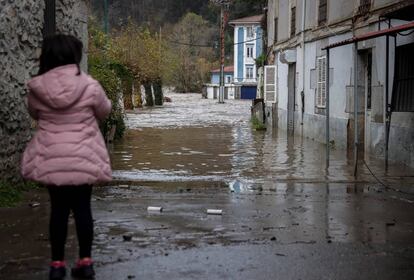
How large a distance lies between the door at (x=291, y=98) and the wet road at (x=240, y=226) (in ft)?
32.7

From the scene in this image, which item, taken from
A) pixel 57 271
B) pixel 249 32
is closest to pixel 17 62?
pixel 57 271

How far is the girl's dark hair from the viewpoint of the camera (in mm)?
4496

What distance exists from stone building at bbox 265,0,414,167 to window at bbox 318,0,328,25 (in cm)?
3

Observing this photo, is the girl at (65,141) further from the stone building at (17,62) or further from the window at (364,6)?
the window at (364,6)

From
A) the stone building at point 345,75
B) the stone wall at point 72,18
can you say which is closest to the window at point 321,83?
the stone building at point 345,75

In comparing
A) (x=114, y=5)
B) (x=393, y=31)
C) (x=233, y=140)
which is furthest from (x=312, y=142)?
(x=114, y=5)

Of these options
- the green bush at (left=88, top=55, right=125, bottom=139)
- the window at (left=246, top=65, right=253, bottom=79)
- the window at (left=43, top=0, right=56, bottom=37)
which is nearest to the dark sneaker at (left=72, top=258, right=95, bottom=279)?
the window at (left=43, top=0, right=56, bottom=37)

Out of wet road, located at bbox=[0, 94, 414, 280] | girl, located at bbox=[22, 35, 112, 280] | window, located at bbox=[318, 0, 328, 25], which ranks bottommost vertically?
wet road, located at bbox=[0, 94, 414, 280]

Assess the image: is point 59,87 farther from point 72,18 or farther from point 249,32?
point 249,32

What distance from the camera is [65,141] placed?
173 inches

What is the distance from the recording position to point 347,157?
46.2 ft

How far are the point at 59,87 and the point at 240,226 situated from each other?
8.97ft

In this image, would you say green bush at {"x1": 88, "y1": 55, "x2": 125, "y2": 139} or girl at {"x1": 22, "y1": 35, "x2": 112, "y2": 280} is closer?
girl at {"x1": 22, "y1": 35, "x2": 112, "y2": 280}

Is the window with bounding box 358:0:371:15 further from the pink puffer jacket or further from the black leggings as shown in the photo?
the black leggings
